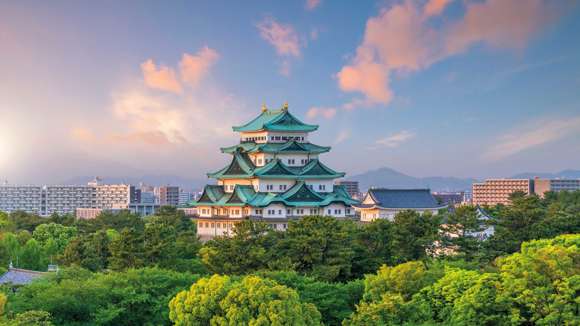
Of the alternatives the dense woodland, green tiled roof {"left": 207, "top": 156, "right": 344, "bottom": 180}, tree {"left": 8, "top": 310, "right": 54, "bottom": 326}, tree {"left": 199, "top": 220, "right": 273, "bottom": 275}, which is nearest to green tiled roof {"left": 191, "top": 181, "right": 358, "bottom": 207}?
green tiled roof {"left": 207, "top": 156, "right": 344, "bottom": 180}

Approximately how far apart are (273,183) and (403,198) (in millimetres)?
17156

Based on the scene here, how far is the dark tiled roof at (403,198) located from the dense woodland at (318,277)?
16.4m

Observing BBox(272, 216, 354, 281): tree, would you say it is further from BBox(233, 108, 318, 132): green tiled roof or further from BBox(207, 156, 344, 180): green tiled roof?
BBox(233, 108, 318, 132): green tiled roof

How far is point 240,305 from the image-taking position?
79.8ft

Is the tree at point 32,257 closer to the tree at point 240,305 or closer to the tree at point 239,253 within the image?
the tree at point 239,253

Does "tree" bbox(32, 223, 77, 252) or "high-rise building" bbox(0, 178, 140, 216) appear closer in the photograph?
"tree" bbox(32, 223, 77, 252)

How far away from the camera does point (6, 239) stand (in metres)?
49.2

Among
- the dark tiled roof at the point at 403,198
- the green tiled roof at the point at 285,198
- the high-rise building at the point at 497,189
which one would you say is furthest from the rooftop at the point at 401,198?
the high-rise building at the point at 497,189

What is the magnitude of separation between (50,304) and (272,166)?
78.7 ft

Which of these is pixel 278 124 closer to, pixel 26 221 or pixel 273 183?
pixel 273 183

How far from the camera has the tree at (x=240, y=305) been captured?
78.3 ft

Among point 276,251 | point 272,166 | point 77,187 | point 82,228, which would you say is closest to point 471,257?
point 276,251

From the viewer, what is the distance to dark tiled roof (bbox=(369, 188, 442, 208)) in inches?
2472

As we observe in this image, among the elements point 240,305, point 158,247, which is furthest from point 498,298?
point 158,247
